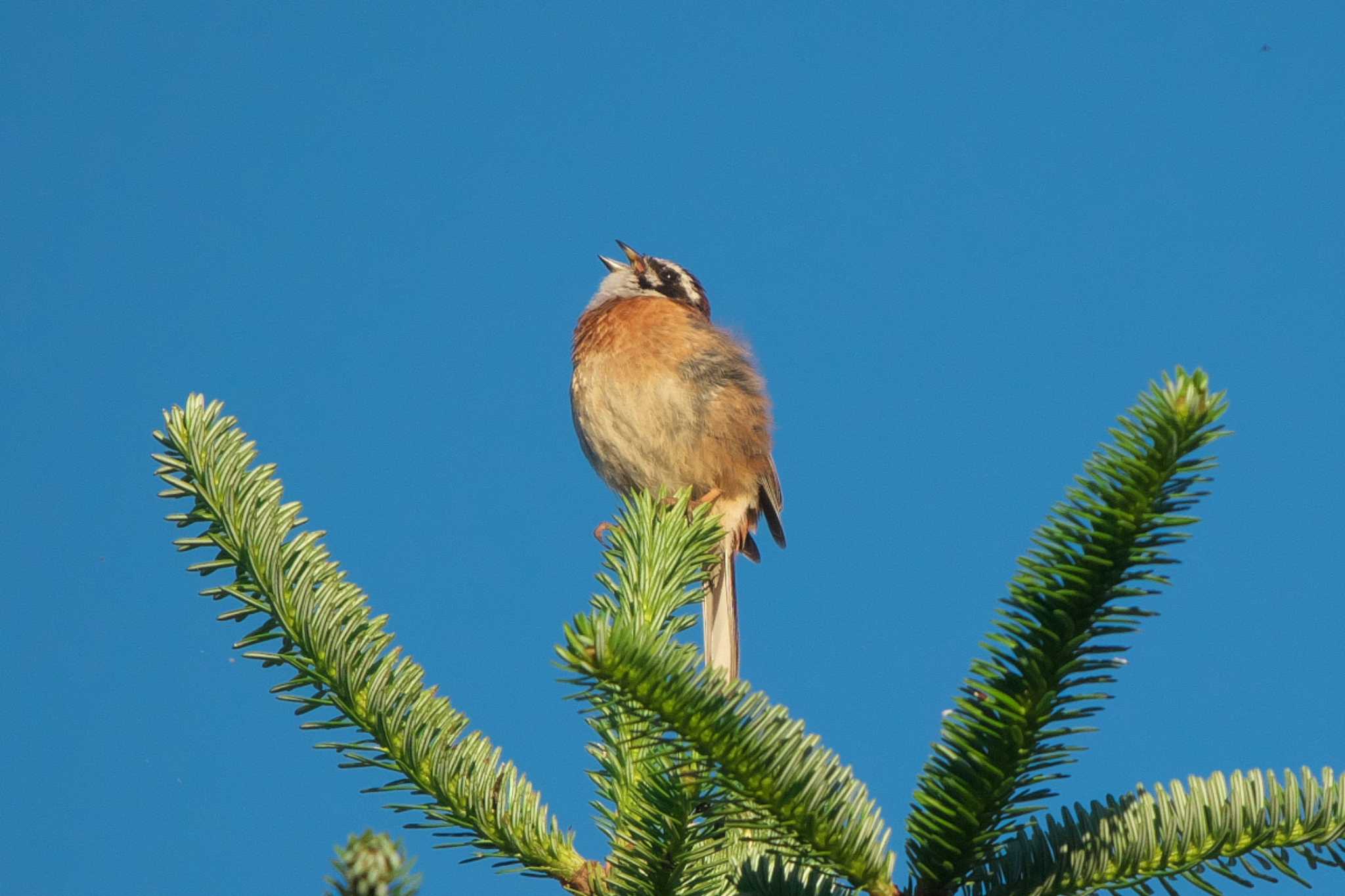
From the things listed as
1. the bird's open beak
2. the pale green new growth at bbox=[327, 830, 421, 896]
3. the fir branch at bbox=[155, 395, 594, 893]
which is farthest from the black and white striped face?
the pale green new growth at bbox=[327, 830, 421, 896]

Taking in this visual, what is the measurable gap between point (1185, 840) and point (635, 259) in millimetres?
6466

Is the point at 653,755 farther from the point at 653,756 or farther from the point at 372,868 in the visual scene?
the point at 372,868

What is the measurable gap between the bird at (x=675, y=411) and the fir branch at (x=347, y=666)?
3716 mm

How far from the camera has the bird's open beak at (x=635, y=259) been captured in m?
8.00

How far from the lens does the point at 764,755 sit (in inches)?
73.2

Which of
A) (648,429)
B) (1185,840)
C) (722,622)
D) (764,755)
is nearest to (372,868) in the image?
(764,755)

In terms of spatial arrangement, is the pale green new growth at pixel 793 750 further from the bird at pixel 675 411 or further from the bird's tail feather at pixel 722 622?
the bird at pixel 675 411

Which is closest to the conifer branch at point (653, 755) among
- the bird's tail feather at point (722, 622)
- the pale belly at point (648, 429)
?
the bird's tail feather at point (722, 622)

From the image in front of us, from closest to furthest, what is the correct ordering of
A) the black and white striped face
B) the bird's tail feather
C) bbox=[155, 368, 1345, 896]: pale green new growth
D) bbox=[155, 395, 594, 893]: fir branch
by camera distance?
bbox=[155, 368, 1345, 896]: pale green new growth, bbox=[155, 395, 594, 893]: fir branch, the bird's tail feather, the black and white striped face

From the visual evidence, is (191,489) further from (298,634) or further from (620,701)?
(620,701)

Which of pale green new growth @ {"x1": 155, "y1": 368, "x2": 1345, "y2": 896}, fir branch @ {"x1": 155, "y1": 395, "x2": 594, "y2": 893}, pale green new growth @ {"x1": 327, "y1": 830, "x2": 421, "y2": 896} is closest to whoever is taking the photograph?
pale green new growth @ {"x1": 327, "y1": 830, "x2": 421, "y2": 896}

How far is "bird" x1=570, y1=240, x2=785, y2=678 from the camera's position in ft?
20.7

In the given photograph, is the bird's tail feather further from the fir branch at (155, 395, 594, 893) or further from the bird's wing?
the fir branch at (155, 395, 594, 893)

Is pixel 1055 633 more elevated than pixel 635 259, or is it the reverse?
pixel 635 259
